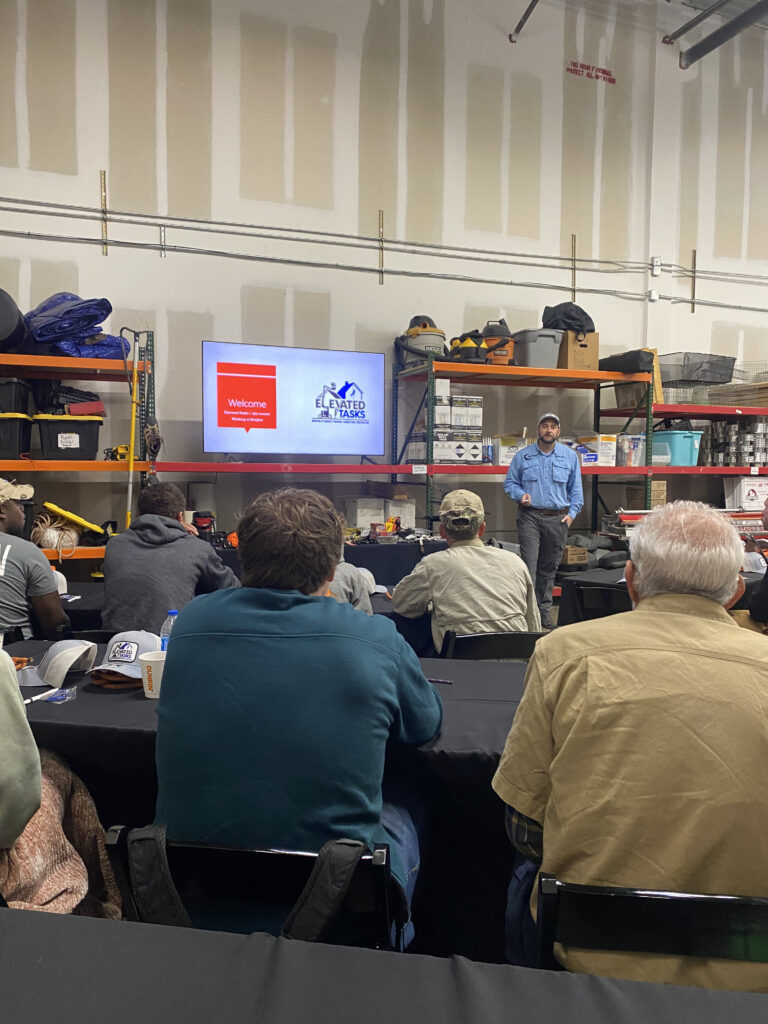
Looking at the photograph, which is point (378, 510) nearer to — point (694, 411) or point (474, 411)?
point (474, 411)

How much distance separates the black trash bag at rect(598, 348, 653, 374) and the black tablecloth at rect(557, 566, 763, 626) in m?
2.73

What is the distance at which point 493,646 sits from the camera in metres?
2.23

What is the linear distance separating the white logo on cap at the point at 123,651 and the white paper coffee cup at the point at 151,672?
0.37ft

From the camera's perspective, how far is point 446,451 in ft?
18.0

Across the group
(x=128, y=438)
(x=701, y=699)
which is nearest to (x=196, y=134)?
(x=128, y=438)

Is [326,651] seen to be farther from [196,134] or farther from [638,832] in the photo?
[196,134]

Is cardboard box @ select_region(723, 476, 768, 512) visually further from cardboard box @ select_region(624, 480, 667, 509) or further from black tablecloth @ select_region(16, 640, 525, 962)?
black tablecloth @ select_region(16, 640, 525, 962)

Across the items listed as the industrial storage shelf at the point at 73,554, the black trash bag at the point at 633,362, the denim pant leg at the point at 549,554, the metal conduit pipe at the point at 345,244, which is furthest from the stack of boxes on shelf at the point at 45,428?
the black trash bag at the point at 633,362

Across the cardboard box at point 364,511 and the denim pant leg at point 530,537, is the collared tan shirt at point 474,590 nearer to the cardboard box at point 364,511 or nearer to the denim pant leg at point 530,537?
the cardboard box at point 364,511

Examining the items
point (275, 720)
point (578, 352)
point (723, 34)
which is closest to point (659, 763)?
point (275, 720)

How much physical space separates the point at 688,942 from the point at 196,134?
5808 mm

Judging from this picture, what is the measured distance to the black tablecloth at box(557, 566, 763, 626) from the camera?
132 inches

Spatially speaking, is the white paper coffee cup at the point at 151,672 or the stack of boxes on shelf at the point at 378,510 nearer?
the white paper coffee cup at the point at 151,672

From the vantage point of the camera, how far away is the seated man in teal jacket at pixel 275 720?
1151mm
